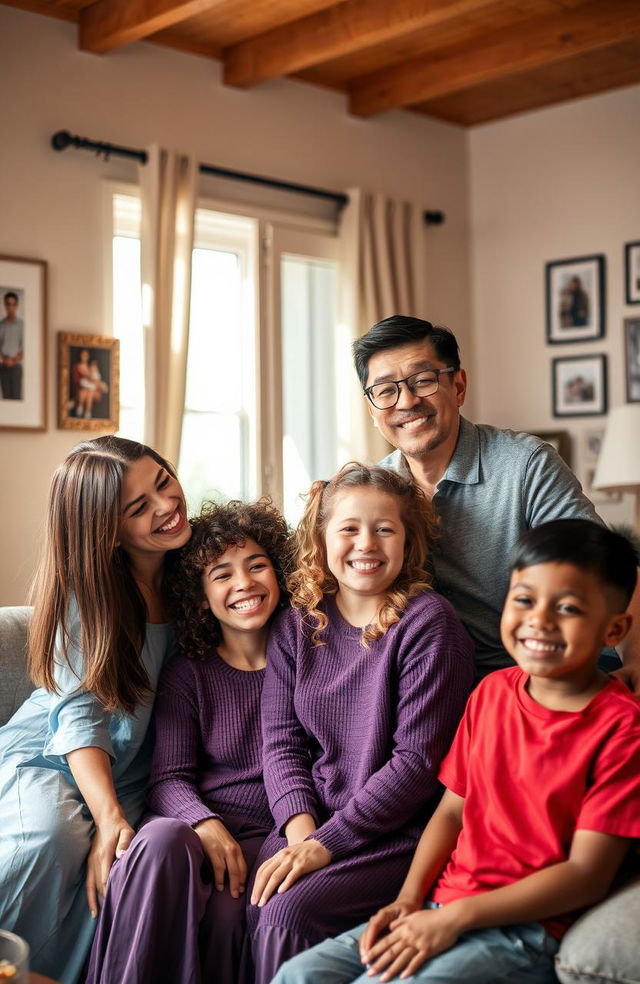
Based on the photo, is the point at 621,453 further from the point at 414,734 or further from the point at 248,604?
the point at 414,734

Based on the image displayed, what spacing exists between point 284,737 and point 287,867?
309 mm

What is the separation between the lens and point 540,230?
5.29 metres

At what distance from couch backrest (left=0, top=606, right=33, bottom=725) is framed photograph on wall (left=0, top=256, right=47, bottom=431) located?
146 centimetres

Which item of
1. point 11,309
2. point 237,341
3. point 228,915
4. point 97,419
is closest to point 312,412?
point 237,341

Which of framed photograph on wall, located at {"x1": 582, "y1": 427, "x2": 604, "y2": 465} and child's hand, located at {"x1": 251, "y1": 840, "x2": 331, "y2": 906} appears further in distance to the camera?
framed photograph on wall, located at {"x1": 582, "y1": 427, "x2": 604, "y2": 465}

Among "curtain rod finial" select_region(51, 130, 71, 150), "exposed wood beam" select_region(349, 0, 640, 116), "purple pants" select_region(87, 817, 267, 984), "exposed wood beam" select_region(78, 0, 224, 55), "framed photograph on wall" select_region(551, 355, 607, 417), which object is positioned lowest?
"purple pants" select_region(87, 817, 267, 984)

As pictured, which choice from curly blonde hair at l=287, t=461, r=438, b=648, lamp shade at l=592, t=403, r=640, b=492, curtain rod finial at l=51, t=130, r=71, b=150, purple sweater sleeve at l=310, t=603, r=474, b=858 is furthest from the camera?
lamp shade at l=592, t=403, r=640, b=492

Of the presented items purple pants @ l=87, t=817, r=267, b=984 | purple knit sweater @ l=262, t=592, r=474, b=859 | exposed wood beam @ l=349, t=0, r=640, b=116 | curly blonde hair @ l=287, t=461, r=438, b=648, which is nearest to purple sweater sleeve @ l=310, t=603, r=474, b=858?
purple knit sweater @ l=262, t=592, r=474, b=859

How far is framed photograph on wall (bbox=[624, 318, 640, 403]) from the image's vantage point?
493 cm

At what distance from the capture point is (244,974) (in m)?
2.00

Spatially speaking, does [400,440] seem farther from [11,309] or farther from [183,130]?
[183,130]

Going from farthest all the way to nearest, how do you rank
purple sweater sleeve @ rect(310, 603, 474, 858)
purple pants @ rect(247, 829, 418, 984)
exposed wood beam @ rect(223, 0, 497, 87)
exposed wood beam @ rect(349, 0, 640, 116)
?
exposed wood beam @ rect(349, 0, 640, 116)
exposed wood beam @ rect(223, 0, 497, 87)
purple sweater sleeve @ rect(310, 603, 474, 858)
purple pants @ rect(247, 829, 418, 984)

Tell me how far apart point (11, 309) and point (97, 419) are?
502mm

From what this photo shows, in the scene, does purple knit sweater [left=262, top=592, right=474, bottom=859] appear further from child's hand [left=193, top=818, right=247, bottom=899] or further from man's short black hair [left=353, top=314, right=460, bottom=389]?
man's short black hair [left=353, top=314, right=460, bottom=389]
